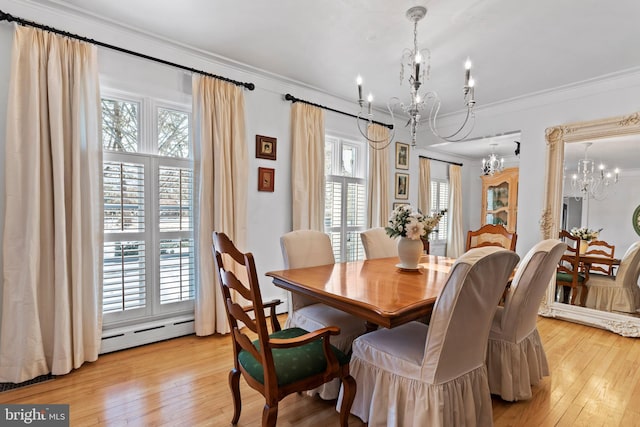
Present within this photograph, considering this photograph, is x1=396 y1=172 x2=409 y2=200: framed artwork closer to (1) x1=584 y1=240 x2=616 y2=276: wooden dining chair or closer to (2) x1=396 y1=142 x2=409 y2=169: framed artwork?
(2) x1=396 y1=142 x2=409 y2=169: framed artwork

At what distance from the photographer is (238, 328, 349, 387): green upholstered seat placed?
144 centimetres

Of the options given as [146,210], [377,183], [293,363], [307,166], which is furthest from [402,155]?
[293,363]

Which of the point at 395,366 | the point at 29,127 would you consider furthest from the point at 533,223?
Result: the point at 29,127

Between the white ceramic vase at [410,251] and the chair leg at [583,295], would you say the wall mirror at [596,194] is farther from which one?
the white ceramic vase at [410,251]

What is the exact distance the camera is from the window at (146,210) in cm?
255

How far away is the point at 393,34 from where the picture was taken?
2432 millimetres

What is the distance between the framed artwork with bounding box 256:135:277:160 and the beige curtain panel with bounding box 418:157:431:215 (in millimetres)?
3053

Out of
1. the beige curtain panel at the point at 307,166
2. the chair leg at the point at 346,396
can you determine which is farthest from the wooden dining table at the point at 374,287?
the beige curtain panel at the point at 307,166

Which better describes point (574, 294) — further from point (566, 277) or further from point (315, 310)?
point (315, 310)

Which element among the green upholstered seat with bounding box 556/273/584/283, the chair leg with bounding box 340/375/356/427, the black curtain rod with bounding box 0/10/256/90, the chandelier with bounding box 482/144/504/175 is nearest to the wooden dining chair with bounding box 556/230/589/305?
the green upholstered seat with bounding box 556/273/584/283

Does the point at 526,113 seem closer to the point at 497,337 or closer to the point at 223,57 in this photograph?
the point at 497,337

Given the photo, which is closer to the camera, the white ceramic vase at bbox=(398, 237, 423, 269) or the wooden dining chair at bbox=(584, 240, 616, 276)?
the white ceramic vase at bbox=(398, 237, 423, 269)

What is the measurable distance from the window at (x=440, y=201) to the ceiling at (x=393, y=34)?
109 inches

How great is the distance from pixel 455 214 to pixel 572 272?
2.75m
